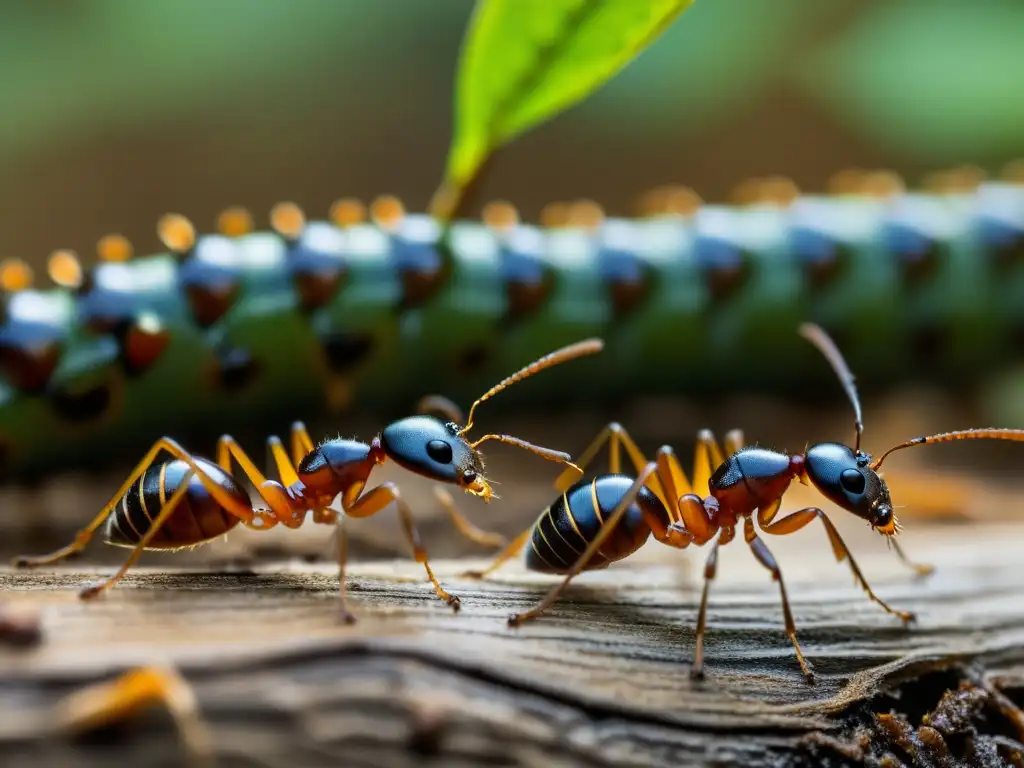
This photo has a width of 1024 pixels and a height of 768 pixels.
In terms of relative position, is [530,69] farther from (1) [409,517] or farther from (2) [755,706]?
(2) [755,706]

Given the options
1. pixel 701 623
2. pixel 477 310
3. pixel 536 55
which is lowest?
pixel 701 623

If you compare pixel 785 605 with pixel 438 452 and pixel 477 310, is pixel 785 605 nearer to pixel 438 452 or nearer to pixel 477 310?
pixel 438 452

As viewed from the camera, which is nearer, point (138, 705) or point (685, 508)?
point (138, 705)

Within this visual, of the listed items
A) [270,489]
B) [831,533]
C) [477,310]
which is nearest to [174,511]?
[270,489]

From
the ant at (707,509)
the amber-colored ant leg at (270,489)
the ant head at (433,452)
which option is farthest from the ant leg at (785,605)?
the amber-colored ant leg at (270,489)

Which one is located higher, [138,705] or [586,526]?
[586,526]

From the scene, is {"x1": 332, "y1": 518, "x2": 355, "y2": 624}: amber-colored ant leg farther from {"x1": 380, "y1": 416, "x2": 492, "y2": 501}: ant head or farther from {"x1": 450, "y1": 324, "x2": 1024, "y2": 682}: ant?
{"x1": 450, "y1": 324, "x2": 1024, "y2": 682}: ant

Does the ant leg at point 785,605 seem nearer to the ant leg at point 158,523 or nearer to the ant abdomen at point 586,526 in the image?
the ant abdomen at point 586,526

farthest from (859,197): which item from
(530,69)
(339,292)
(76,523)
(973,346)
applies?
(76,523)
